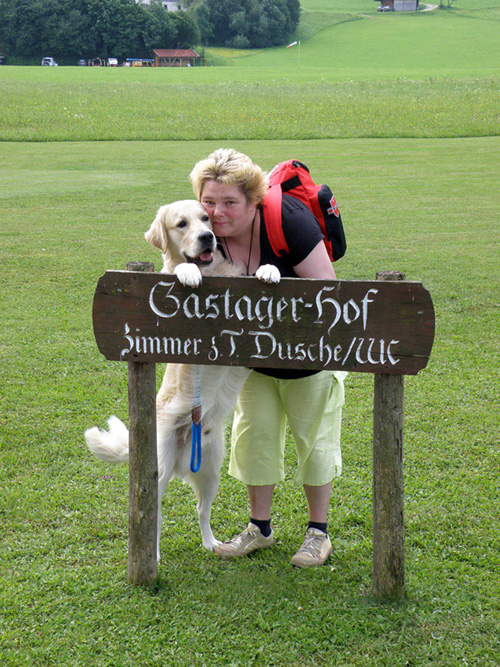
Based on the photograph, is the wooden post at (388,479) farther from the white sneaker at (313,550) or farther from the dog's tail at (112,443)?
the dog's tail at (112,443)

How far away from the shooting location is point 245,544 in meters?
3.44

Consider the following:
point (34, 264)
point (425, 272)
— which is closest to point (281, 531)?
point (425, 272)

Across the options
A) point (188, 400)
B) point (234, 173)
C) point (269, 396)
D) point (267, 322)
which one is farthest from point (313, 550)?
point (234, 173)

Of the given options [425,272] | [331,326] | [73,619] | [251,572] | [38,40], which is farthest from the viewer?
[38,40]

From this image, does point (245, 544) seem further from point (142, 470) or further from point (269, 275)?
point (269, 275)

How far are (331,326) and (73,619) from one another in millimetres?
1729

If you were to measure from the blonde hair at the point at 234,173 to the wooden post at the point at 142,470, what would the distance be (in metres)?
0.49

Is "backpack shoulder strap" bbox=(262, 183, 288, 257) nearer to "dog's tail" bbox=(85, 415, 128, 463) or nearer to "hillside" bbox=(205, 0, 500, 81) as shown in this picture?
"dog's tail" bbox=(85, 415, 128, 463)

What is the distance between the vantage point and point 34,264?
877cm

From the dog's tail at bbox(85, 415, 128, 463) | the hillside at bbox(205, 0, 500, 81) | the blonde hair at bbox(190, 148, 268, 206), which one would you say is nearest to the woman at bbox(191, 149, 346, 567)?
the blonde hair at bbox(190, 148, 268, 206)

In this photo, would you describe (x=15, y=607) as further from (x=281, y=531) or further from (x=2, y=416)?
(x=2, y=416)

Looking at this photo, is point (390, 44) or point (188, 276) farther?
point (390, 44)

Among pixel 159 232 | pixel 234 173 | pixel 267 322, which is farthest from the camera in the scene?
pixel 159 232

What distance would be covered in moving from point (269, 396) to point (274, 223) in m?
0.89
